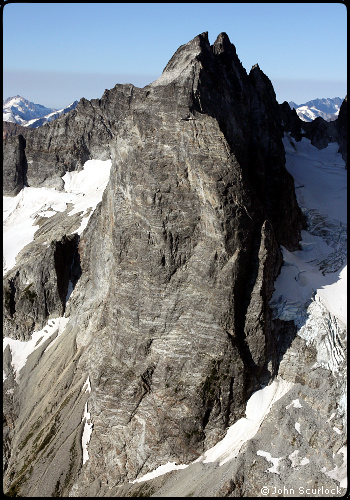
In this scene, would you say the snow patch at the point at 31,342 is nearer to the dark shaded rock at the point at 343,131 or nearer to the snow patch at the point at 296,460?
the snow patch at the point at 296,460

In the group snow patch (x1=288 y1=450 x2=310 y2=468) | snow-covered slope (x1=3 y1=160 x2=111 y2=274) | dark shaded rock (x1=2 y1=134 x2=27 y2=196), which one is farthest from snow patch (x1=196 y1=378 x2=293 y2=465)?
dark shaded rock (x1=2 y1=134 x2=27 y2=196)

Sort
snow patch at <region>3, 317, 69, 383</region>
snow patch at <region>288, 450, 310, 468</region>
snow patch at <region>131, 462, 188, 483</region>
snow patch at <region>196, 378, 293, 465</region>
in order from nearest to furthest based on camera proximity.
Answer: snow patch at <region>288, 450, 310, 468</region>, snow patch at <region>196, 378, 293, 465</region>, snow patch at <region>131, 462, 188, 483</region>, snow patch at <region>3, 317, 69, 383</region>

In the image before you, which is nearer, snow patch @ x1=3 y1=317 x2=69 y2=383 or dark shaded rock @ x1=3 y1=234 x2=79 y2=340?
snow patch @ x1=3 y1=317 x2=69 y2=383

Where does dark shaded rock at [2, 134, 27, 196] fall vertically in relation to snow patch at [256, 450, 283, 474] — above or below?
above

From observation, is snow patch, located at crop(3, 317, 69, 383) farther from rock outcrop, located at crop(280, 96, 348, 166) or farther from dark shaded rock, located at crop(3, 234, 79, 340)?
rock outcrop, located at crop(280, 96, 348, 166)

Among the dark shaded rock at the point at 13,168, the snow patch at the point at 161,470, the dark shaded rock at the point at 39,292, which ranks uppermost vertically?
the dark shaded rock at the point at 13,168

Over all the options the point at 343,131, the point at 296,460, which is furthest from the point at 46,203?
the point at 296,460

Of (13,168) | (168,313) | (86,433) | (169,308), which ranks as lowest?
(86,433)

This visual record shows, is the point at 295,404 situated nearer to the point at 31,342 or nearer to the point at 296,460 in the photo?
the point at 296,460

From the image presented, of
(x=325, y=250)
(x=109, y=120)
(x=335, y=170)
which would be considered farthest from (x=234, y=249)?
(x=109, y=120)

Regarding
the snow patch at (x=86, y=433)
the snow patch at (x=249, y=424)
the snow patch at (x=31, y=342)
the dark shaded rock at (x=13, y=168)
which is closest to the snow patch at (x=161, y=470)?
the snow patch at (x=249, y=424)

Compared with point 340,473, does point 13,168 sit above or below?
above

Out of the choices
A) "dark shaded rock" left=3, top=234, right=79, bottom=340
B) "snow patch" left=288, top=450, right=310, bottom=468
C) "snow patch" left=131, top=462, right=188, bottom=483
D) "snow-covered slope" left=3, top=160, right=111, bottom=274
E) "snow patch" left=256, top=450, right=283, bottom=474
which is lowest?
"snow patch" left=131, top=462, right=188, bottom=483

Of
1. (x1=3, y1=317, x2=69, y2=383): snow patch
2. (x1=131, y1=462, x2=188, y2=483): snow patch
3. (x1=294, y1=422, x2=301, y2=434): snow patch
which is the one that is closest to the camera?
(x1=294, y1=422, x2=301, y2=434): snow patch
